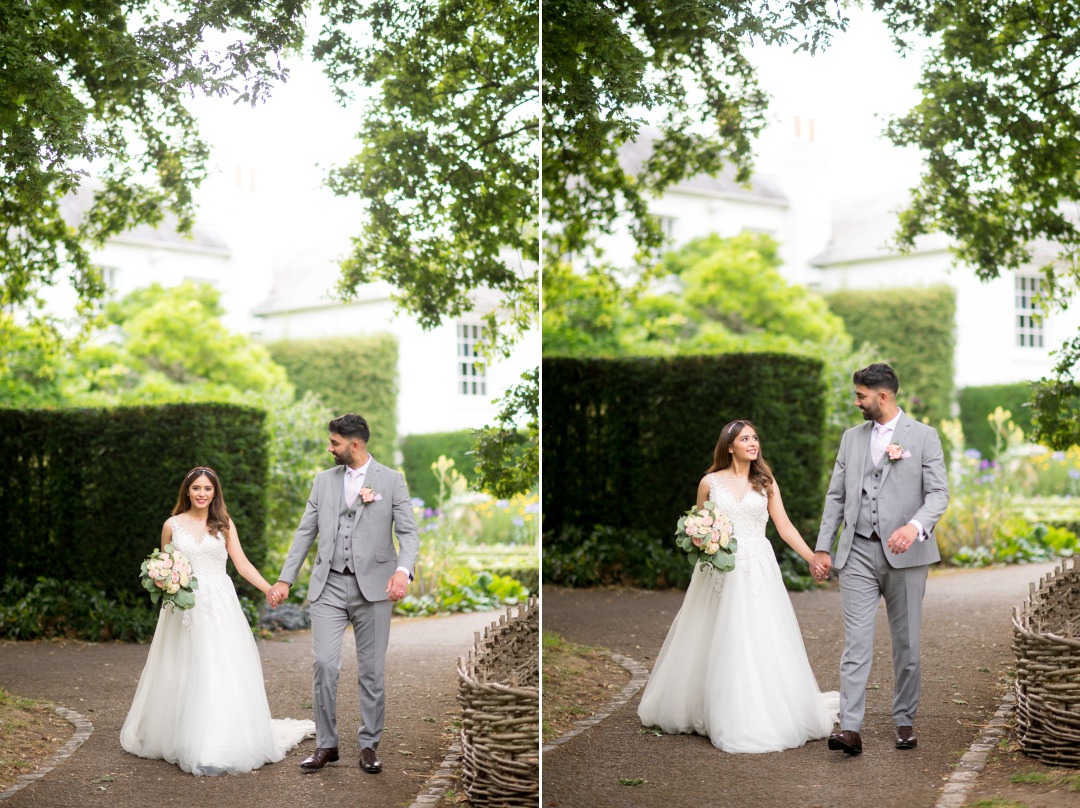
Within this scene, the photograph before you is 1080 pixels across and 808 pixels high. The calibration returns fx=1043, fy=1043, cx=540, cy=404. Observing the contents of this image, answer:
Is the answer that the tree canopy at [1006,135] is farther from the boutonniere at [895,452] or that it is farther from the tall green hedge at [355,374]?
Result: the tall green hedge at [355,374]

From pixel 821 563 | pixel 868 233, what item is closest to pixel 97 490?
pixel 821 563

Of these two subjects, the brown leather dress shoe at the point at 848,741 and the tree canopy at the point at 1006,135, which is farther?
the tree canopy at the point at 1006,135

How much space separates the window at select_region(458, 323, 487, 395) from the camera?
4.48 meters

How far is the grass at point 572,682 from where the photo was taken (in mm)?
4336

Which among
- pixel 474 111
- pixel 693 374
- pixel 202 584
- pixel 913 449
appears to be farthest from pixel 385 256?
pixel 693 374

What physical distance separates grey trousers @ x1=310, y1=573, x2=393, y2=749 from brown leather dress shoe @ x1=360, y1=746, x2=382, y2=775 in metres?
0.02

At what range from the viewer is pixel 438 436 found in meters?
4.53

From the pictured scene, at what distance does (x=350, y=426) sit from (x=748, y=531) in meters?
1.69

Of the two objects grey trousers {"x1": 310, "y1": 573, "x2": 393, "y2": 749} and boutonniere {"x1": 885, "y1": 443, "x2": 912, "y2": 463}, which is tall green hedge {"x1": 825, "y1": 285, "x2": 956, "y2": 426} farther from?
grey trousers {"x1": 310, "y1": 573, "x2": 393, "y2": 749}

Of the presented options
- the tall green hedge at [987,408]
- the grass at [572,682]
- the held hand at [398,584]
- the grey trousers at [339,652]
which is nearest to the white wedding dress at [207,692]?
the grey trousers at [339,652]

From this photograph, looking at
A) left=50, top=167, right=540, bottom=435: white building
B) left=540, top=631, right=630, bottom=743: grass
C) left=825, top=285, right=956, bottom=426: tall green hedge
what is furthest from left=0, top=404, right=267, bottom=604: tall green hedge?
left=825, top=285, right=956, bottom=426: tall green hedge

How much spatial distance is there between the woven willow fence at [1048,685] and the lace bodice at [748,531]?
1.03 m

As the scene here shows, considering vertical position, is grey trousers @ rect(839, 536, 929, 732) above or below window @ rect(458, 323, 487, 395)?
below

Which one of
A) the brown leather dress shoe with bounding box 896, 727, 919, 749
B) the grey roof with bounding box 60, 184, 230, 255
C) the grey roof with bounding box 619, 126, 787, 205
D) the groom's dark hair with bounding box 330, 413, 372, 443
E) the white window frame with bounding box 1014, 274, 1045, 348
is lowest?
the brown leather dress shoe with bounding box 896, 727, 919, 749
